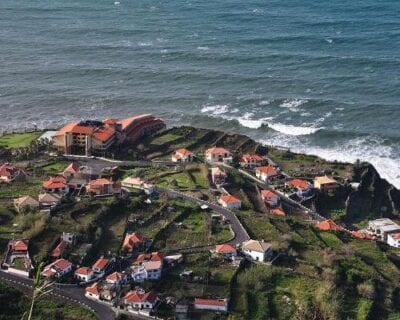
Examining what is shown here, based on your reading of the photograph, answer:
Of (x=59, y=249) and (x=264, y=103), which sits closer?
(x=59, y=249)

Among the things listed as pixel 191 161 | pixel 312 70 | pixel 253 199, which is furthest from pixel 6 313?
pixel 312 70

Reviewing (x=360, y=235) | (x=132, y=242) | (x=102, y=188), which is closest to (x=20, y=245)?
(x=132, y=242)

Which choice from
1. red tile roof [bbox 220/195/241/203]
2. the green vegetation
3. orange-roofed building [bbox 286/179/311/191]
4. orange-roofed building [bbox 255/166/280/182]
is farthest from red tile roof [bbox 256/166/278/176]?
the green vegetation

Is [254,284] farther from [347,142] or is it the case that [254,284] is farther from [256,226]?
[347,142]

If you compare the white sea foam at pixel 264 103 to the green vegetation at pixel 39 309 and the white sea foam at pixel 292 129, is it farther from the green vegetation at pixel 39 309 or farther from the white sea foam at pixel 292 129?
the green vegetation at pixel 39 309

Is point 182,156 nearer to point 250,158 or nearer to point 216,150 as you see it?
point 216,150

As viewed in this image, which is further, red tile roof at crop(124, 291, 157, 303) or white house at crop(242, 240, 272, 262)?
white house at crop(242, 240, 272, 262)

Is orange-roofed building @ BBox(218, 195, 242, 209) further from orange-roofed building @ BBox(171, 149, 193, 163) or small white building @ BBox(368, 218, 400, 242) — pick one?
small white building @ BBox(368, 218, 400, 242)
